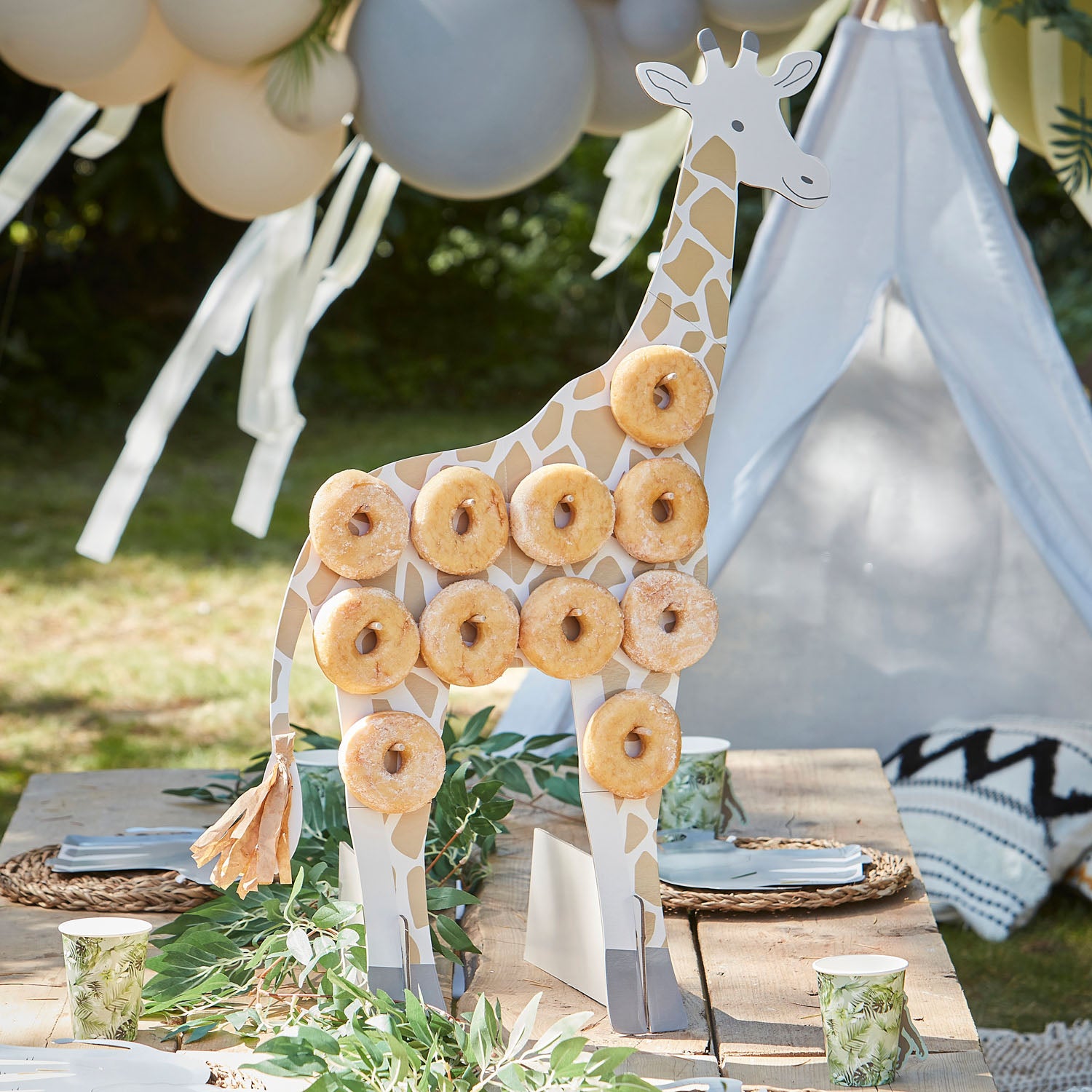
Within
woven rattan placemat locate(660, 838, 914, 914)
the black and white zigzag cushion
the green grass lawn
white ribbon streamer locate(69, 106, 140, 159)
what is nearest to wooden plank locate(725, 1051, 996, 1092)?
woven rattan placemat locate(660, 838, 914, 914)

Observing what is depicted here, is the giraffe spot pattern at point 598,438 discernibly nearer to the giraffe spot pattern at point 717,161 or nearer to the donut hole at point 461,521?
the donut hole at point 461,521

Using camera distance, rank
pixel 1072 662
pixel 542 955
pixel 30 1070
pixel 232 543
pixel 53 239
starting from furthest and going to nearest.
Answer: pixel 53 239
pixel 232 543
pixel 1072 662
pixel 542 955
pixel 30 1070

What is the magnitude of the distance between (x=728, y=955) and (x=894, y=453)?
4.67 feet

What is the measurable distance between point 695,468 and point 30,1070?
2.44ft

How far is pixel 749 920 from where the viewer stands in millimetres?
1354

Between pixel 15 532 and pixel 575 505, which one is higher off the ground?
pixel 15 532

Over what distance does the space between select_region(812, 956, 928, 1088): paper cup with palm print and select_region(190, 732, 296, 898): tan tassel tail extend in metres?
0.45

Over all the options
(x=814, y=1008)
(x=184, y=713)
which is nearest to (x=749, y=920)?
(x=814, y=1008)

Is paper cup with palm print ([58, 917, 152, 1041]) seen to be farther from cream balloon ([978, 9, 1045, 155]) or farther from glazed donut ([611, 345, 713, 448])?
cream balloon ([978, 9, 1045, 155])

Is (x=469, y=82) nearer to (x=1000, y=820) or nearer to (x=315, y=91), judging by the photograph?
(x=315, y=91)

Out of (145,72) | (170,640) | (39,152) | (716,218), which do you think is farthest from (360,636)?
(170,640)

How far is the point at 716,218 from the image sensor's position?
49.1 inches

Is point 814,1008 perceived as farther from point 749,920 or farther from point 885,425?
point 885,425

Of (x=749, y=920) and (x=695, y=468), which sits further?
(x=749, y=920)
